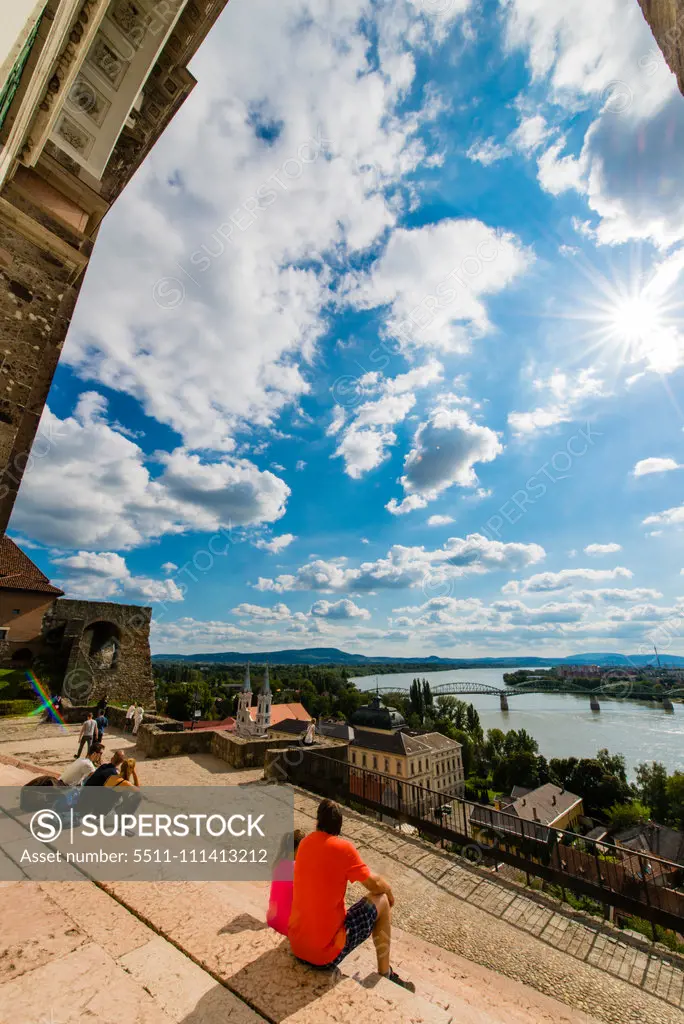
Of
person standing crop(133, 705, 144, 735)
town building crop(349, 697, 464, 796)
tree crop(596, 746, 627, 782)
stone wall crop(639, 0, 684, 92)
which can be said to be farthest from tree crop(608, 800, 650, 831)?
stone wall crop(639, 0, 684, 92)

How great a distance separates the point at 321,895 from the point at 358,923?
42 centimetres

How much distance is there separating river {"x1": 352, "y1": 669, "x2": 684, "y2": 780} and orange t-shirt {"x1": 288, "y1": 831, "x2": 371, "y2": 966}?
76.0 m

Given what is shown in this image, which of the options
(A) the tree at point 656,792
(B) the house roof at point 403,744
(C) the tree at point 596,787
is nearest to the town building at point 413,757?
(B) the house roof at point 403,744

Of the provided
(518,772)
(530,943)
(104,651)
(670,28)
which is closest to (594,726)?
(518,772)

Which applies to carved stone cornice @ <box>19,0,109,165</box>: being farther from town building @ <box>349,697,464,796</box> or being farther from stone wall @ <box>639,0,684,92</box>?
town building @ <box>349,697,464,796</box>

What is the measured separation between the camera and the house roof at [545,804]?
1254 inches

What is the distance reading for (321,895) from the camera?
234cm

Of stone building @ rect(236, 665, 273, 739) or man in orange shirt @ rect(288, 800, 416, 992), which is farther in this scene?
stone building @ rect(236, 665, 273, 739)

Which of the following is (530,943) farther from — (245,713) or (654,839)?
(654,839)

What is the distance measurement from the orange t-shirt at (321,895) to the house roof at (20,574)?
2775 centimetres

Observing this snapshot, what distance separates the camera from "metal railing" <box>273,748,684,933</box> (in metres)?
4.49

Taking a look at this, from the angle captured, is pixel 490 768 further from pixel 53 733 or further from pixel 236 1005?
pixel 236 1005

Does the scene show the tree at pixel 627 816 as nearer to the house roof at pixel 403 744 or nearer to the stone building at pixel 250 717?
the house roof at pixel 403 744

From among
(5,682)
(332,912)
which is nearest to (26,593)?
(5,682)
